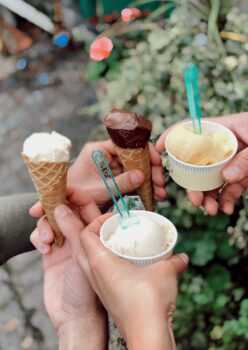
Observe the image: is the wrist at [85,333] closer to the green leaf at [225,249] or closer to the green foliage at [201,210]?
the green foliage at [201,210]

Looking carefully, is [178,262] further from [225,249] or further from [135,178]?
[225,249]

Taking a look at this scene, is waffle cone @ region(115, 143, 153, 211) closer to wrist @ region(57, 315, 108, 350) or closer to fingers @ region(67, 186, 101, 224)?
fingers @ region(67, 186, 101, 224)

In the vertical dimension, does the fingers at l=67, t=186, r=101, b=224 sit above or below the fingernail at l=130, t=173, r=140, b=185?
below

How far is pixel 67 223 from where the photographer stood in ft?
7.04

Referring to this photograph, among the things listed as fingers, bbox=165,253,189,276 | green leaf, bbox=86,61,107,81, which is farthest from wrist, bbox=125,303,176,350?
green leaf, bbox=86,61,107,81

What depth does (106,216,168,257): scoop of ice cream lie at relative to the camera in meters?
1.82

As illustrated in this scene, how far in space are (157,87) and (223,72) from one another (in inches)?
20.6

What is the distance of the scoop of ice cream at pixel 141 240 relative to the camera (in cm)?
182

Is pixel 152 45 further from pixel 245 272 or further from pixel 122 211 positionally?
pixel 122 211

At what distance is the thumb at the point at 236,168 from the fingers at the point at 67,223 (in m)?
0.64

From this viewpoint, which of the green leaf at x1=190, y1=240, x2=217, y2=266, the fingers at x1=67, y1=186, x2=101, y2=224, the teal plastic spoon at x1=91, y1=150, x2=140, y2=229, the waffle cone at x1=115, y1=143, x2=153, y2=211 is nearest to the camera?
the teal plastic spoon at x1=91, y1=150, x2=140, y2=229

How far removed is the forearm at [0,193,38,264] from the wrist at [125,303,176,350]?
3.73ft

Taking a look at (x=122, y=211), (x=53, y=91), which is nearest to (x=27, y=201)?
(x=122, y=211)

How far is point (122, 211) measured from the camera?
2033 millimetres
